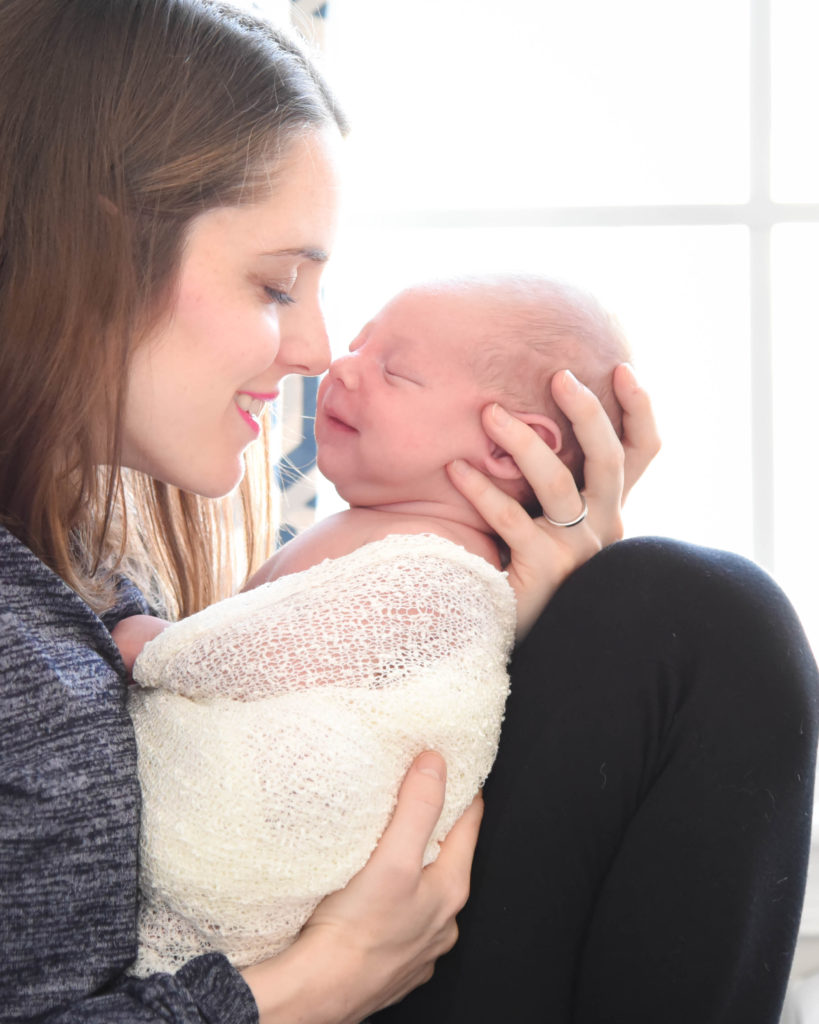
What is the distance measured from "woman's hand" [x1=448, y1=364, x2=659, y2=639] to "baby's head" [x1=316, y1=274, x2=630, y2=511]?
3cm

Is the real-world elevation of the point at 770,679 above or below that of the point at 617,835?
above

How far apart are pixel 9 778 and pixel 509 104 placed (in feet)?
5.67

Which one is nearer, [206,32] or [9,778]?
[9,778]

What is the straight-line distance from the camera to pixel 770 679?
94 centimetres

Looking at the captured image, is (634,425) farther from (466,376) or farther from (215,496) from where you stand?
(215,496)

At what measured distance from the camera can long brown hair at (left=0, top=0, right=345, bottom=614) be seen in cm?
105

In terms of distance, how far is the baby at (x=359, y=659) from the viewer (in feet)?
3.10

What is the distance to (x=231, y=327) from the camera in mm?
1102

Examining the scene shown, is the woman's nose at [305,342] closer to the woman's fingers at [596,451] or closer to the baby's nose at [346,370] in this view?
the baby's nose at [346,370]

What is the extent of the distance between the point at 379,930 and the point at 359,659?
244 mm

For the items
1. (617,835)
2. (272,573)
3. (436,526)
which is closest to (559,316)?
(436,526)

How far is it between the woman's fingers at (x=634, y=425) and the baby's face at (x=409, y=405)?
16 cm

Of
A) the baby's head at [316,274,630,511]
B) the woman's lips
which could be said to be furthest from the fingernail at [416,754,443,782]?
the woman's lips

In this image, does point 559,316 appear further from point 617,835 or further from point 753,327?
point 753,327
